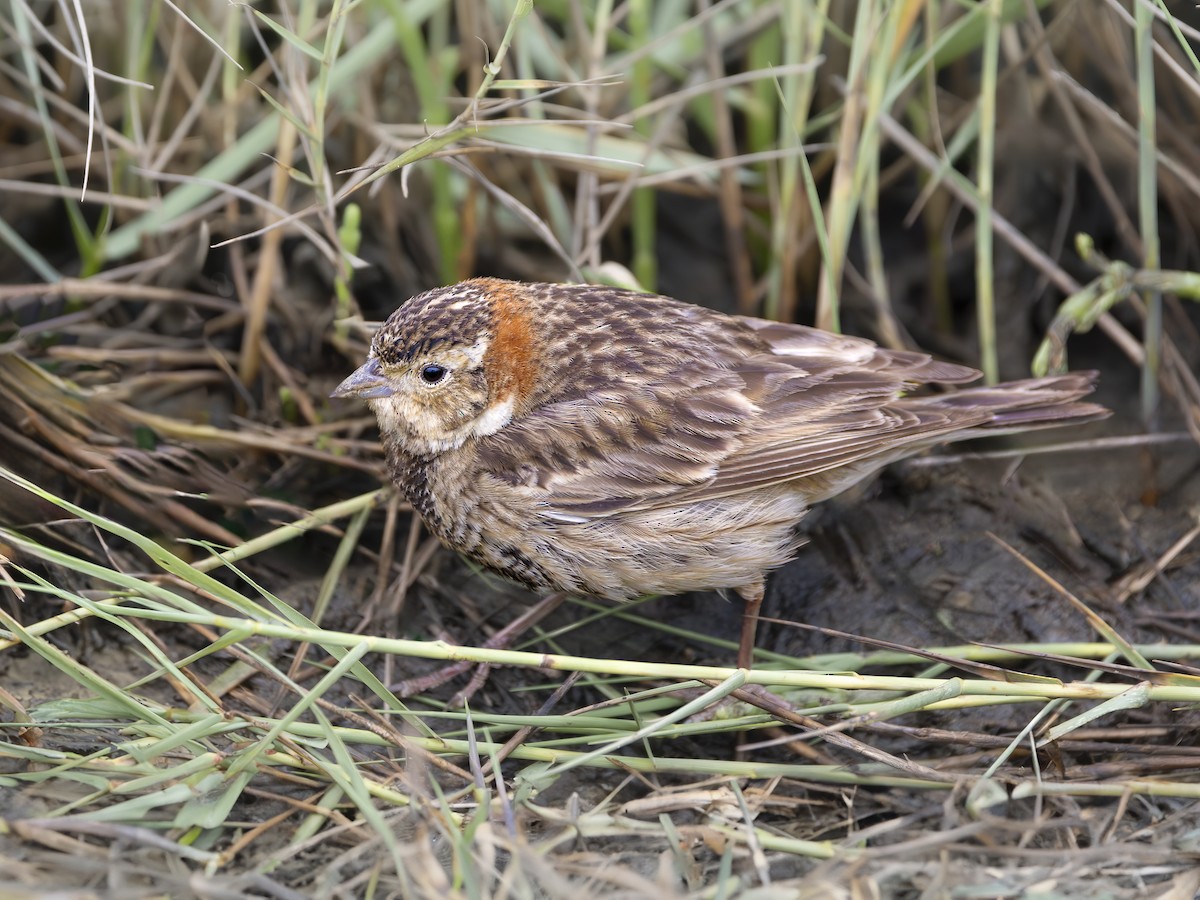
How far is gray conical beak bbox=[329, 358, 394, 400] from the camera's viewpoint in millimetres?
4414

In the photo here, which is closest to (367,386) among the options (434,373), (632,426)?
(434,373)

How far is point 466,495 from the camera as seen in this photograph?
431cm

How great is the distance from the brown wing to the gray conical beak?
436 millimetres

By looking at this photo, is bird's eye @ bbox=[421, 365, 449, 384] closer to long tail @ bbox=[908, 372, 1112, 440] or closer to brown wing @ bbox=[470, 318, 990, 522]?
brown wing @ bbox=[470, 318, 990, 522]

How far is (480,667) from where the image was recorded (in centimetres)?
453

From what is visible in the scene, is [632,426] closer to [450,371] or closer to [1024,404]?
[450,371]

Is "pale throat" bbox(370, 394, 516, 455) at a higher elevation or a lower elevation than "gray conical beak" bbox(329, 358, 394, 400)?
lower

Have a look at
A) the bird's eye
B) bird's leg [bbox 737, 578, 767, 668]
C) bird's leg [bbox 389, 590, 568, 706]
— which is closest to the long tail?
bird's leg [bbox 737, 578, 767, 668]

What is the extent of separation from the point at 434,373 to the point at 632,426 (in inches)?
28.7

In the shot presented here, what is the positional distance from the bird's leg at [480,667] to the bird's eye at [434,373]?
2.85 feet

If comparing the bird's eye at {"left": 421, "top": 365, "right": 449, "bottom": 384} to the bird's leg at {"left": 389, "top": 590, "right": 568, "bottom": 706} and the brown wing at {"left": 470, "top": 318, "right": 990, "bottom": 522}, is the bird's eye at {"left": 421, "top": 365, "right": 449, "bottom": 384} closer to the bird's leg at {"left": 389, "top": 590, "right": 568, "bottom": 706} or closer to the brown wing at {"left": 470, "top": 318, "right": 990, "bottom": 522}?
the brown wing at {"left": 470, "top": 318, "right": 990, "bottom": 522}

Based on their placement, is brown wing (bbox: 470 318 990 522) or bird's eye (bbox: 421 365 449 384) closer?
brown wing (bbox: 470 318 990 522)

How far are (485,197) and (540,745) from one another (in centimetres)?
278

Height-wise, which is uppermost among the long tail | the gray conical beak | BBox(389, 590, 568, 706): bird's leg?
the gray conical beak
